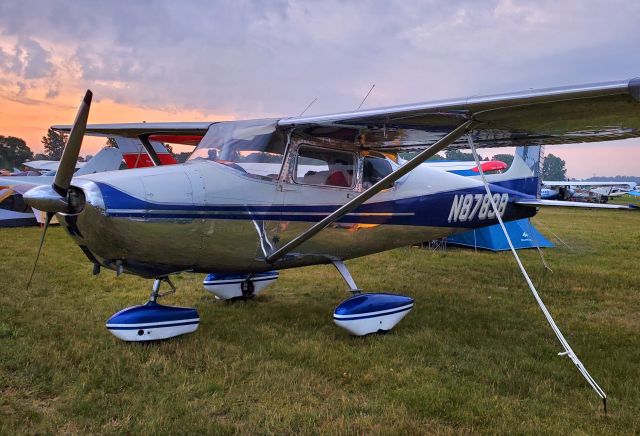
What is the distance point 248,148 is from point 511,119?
2.53 m

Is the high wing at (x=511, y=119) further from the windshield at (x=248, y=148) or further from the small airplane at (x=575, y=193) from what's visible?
the small airplane at (x=575, y=193)

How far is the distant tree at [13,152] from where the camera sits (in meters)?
66.7

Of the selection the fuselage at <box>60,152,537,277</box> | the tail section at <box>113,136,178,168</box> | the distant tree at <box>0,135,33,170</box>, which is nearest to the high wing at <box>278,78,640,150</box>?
the fuselage at <box>60,152,537,277</box>

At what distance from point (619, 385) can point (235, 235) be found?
11.5 feet

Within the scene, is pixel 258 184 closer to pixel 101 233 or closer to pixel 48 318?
pixel 101 233

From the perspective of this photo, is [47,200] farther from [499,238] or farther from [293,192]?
[499,238]

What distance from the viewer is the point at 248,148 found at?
185 inches

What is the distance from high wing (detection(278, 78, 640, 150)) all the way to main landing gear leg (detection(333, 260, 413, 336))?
182 cm

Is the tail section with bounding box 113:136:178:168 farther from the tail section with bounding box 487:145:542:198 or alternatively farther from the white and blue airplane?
the tail section with bounding box 487:145:542:198

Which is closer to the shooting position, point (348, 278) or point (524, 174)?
point (348, 278)

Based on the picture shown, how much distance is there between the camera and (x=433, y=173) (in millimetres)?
6223

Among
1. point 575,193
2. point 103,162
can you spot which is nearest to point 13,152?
point 103,162

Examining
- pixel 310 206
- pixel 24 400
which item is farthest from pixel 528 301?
pixel 24 400

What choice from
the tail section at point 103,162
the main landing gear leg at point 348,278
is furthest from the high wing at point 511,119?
the tail section at point 103,162
